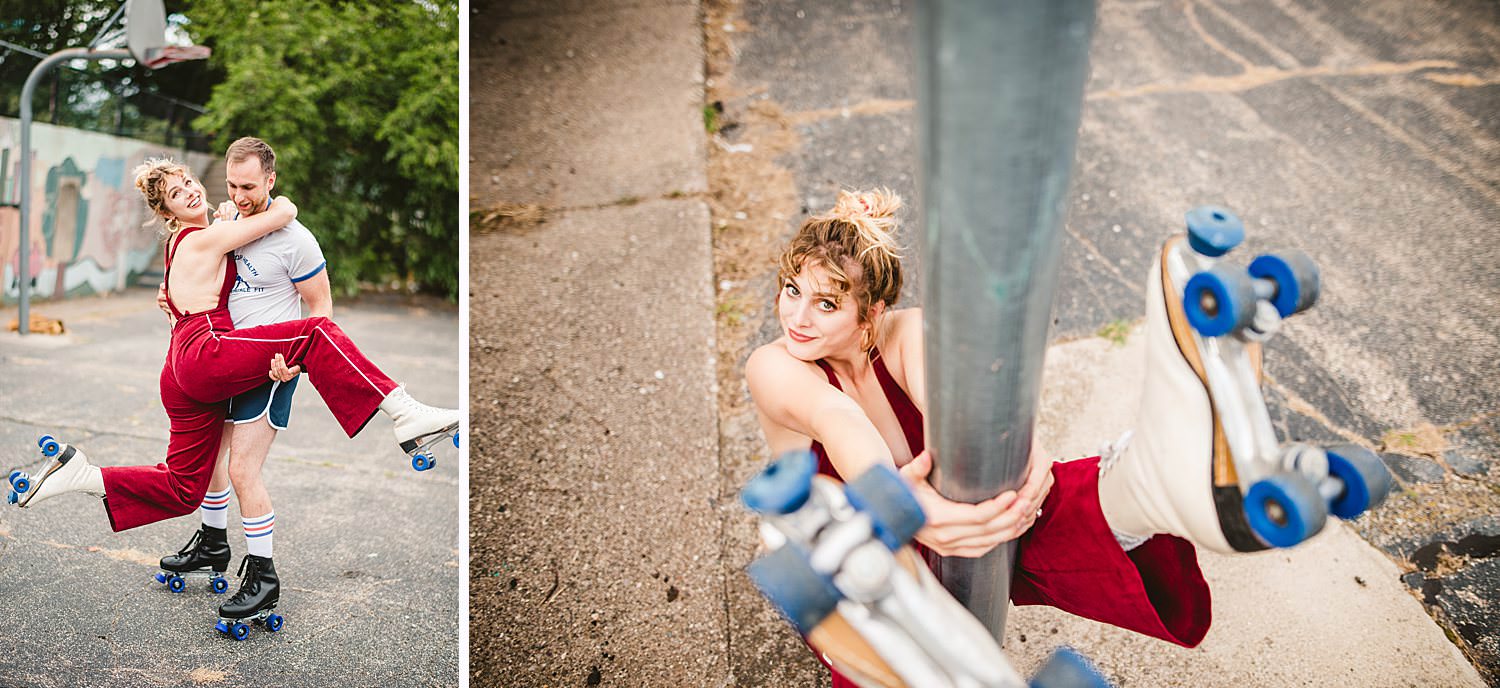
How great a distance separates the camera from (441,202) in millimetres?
2014

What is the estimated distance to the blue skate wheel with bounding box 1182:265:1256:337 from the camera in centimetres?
99

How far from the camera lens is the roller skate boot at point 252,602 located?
4.69ft

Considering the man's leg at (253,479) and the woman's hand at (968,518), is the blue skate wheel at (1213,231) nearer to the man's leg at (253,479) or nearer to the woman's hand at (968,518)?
the woman's hand at (968,518)

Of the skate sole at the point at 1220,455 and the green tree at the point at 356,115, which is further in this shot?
the green tree at the point at 356,115

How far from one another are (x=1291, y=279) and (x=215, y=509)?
A: 5.14 feet

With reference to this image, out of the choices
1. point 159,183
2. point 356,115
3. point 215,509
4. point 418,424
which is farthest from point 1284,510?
point 356,115

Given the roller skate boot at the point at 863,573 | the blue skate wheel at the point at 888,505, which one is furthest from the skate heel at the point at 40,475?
the blue skate wheel at the point at 888,505

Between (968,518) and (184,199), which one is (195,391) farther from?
(968,518)

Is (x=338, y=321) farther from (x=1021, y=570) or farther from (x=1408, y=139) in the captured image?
(x=1408, y=139)

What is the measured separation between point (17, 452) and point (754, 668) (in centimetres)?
140

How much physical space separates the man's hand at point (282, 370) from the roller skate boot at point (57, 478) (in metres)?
0.29

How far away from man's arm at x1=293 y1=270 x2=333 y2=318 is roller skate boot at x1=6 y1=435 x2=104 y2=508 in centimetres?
40

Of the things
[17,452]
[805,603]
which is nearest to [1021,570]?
[805,603]

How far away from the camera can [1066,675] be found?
99 centimetres
